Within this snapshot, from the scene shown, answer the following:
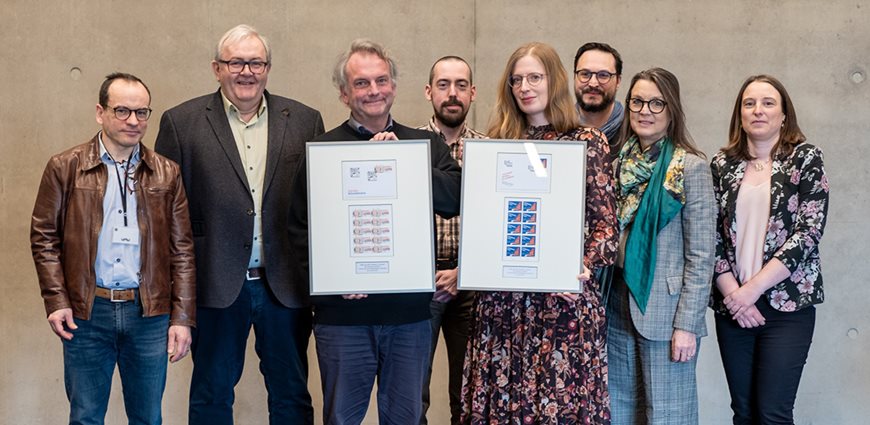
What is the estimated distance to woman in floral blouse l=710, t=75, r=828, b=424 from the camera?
2973 millimetres

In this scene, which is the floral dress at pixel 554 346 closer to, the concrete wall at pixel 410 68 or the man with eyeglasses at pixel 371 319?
the man with eyeglasses at pixel 371 319

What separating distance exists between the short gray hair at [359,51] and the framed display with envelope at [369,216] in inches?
10.2

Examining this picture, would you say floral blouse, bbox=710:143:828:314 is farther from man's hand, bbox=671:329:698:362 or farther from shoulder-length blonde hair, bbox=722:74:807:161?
man's hand, bbox=671:329:698:362

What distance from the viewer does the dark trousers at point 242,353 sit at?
9.94ft

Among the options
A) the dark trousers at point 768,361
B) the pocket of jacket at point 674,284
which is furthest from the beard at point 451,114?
the dark trousers at point 768,361

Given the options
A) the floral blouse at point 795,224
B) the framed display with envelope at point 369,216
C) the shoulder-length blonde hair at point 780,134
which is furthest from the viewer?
the shoulder-length blonde hair at point 780,134

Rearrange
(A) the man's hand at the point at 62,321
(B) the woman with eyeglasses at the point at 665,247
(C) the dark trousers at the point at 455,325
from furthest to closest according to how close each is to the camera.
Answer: (C) the dark trousers at the point at 455,325 < (B) the woman with eyeglasses at the point at 665,247 < (A) the man's hand at the point at 62,321

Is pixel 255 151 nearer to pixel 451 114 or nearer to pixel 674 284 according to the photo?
pixel 451 114

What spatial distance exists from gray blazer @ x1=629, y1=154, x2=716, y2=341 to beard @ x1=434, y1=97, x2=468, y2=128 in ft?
3.11

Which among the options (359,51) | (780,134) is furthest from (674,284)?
(359,51)

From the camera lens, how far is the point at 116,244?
9.21ft

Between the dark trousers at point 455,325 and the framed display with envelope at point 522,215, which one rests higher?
the framed display with envelope at point 522,215

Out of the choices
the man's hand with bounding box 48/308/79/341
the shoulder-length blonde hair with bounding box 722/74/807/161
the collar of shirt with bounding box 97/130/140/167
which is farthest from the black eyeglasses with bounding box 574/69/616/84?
the man's hand with bounding box 48/308/79/341

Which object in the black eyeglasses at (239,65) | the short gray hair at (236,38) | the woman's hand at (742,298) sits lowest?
the woman's hand at (742,298)
